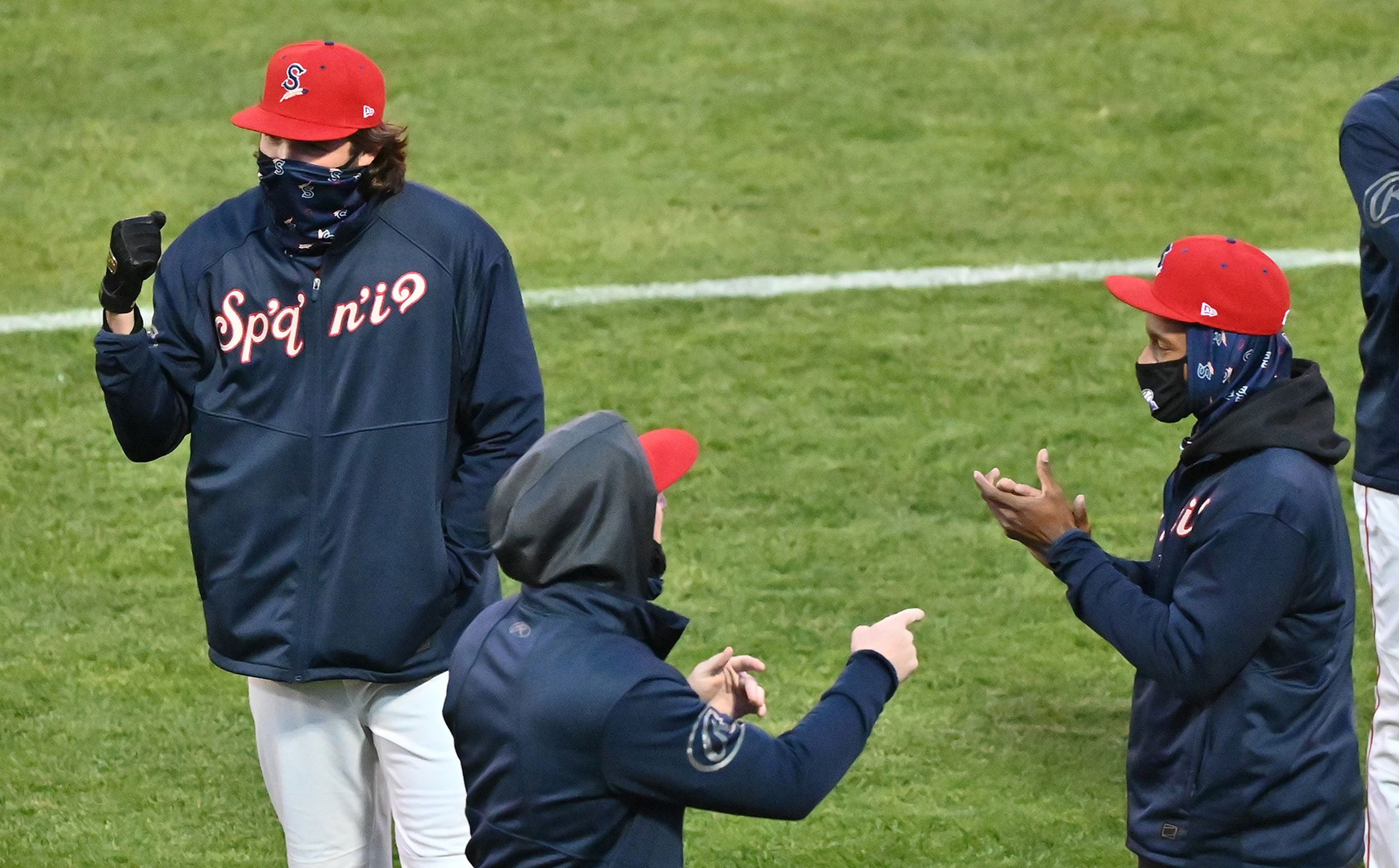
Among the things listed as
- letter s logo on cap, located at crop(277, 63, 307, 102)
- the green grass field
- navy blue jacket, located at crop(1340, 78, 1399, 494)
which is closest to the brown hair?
letter s logo on cap, located at crop(277, 63, 307, 102)

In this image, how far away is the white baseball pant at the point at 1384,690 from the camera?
4465 mm

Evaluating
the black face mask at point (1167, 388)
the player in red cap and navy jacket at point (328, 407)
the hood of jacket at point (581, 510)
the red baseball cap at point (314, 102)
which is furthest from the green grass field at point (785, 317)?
the hood of jacket at point (581, 510)

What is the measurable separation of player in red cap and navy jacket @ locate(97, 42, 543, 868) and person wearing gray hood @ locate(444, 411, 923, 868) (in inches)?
36.3

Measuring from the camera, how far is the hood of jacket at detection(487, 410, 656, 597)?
2.96 metres

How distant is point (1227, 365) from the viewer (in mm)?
3566

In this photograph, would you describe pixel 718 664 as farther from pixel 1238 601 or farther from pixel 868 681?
pixel 1238 601

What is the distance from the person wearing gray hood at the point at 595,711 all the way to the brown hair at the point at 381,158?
1.11 metres

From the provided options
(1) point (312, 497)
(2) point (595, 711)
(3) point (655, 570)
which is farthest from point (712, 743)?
(1) point (312, 497)

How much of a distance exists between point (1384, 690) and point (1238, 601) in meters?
1.36

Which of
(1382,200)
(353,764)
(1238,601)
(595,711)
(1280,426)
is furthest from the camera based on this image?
(1382,200)

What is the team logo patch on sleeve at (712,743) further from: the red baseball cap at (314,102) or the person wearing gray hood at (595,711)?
the red baseball cap at (314,102)

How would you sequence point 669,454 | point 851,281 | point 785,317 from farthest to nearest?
point 851,281
point 785,317
point 669,454

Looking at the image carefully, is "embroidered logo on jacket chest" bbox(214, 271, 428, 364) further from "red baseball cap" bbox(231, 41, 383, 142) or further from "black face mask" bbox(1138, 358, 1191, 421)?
"black face mask" bbox(1138, 358, 1191, 421)

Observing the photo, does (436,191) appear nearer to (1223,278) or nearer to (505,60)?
(1223,278)
